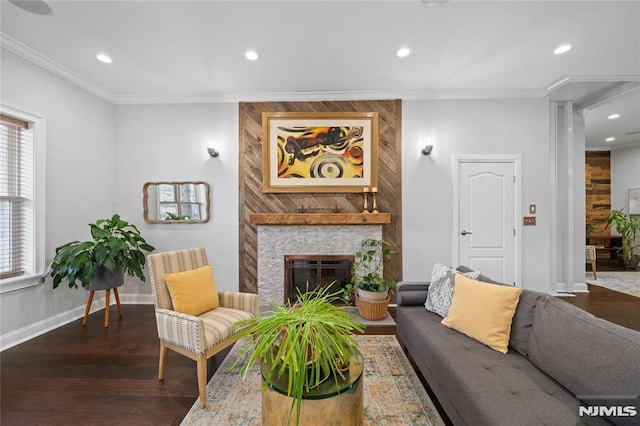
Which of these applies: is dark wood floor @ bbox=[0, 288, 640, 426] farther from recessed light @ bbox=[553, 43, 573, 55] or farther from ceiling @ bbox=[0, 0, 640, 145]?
recessed light @ bbox=[553, 43, 573, 55]

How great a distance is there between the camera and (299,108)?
3.57m

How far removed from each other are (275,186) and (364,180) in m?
1.22

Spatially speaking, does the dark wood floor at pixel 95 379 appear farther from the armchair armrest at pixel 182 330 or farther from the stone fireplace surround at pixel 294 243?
the stone fireplace surround at pixel 294 243

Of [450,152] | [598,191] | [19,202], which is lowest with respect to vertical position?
[19,202]

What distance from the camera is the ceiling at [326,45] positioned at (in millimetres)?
2090

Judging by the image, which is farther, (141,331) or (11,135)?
(141,331)

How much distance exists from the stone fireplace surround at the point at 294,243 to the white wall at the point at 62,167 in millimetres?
2146

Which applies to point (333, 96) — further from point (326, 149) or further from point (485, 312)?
point (485, 312)

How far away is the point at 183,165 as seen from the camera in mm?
3615

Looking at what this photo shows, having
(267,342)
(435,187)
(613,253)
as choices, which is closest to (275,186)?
(435,187)

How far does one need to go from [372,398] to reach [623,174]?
26.8 ft

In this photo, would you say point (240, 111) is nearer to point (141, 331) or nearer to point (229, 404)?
point (141, 331)

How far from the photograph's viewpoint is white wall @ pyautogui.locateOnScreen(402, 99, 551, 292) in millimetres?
3525

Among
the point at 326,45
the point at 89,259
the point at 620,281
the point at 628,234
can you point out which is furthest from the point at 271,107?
the point at 628,234
